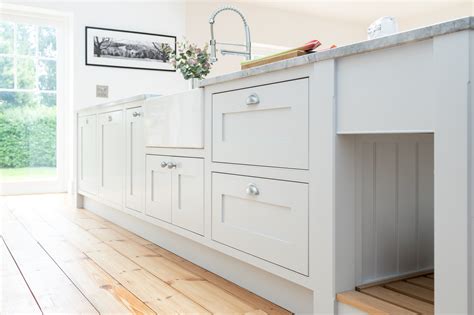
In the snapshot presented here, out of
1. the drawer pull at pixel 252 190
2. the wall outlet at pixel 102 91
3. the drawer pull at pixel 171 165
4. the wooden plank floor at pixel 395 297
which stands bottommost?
the wooden plank floor at pixel 395 297

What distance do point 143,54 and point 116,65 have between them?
322mm

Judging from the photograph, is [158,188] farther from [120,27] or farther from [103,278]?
[120,27]

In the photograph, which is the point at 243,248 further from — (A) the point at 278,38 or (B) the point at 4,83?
(A) the point at 278,38

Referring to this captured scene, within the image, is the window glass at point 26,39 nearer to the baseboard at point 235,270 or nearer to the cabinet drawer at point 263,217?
the baseboard at point 235,270

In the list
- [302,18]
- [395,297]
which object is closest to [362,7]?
[302,18]

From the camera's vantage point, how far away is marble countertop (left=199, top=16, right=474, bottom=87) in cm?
94

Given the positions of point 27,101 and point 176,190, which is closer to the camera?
point 176,190

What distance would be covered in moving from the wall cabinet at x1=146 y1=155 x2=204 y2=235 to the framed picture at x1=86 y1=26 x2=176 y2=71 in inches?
104

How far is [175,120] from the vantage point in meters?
2.10

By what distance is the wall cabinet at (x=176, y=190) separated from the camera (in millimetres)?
1904

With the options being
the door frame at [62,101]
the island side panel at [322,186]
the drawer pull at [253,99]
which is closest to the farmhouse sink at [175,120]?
the drawer pull at [253,99]

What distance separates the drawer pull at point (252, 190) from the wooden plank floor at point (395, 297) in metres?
0.43

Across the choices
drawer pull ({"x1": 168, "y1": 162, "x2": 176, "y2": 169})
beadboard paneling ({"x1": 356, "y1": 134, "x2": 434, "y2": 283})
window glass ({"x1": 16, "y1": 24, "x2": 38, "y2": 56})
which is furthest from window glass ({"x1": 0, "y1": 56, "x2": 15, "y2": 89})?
beadboard paneling ({"x1": 356, "y1": 134, "x2": 434, "y2": 283})

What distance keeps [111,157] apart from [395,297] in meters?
2.17
